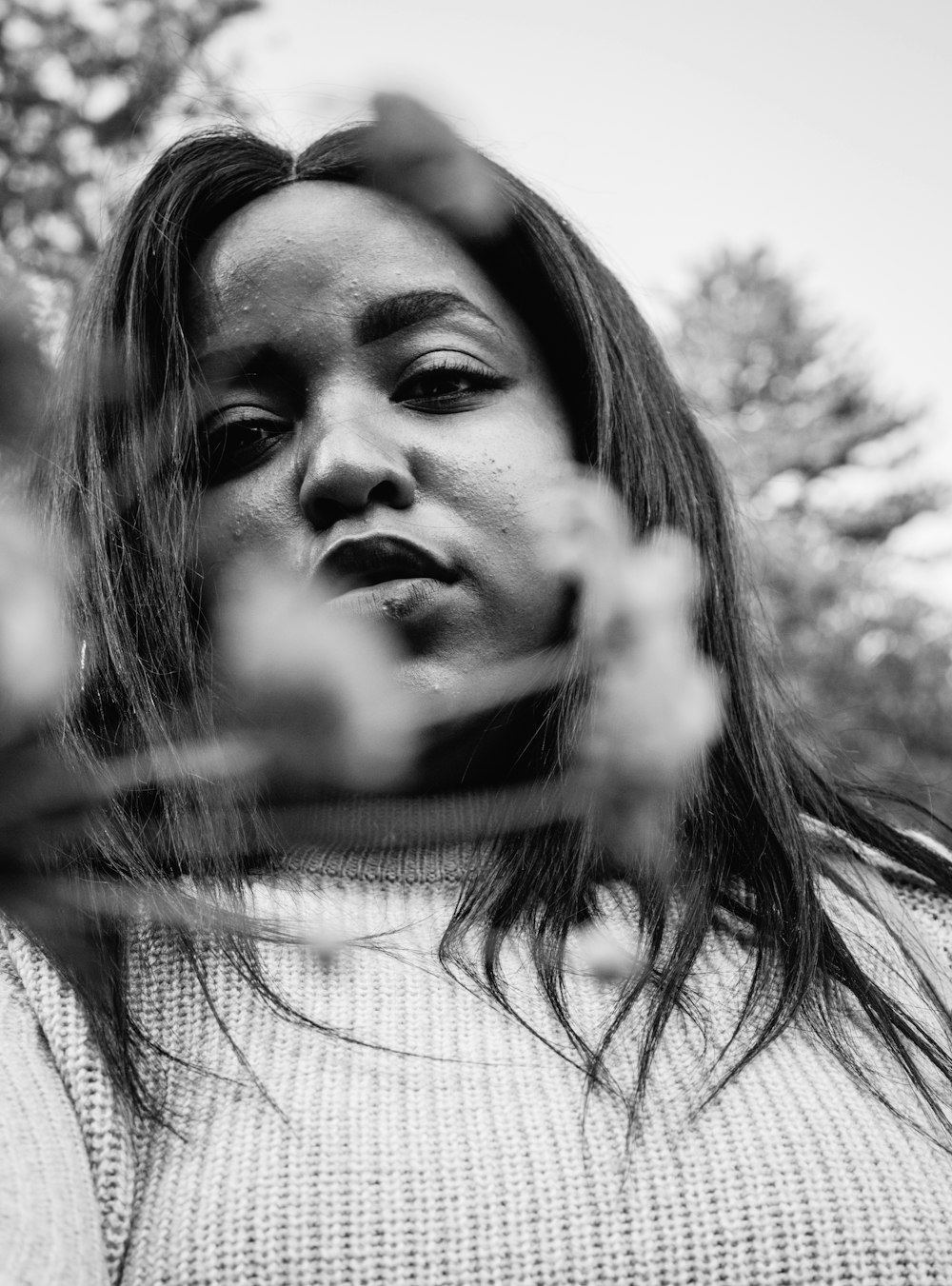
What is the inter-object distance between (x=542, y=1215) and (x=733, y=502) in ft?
3.72

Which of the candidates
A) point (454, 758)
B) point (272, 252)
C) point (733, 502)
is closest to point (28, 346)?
point (272, 252)

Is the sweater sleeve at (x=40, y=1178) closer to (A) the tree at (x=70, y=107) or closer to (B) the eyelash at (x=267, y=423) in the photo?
(B) the eyelash at (x=267, y=423)

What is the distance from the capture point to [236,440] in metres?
1.44

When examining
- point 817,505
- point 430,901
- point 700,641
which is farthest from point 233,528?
point 817,505

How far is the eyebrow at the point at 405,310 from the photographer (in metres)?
1.40

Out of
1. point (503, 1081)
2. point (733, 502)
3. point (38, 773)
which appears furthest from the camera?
point (733, 502)

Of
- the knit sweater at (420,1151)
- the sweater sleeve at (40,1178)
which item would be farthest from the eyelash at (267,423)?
the sweater sleeve at (40,1178)

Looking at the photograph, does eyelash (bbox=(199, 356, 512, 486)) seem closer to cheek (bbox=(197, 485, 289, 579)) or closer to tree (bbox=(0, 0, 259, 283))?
cheek (bbox=(197, 485, 289, 579))

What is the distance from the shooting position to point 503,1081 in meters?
1.04

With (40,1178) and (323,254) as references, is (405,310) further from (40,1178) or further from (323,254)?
(40,1178)

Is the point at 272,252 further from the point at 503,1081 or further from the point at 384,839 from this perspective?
the point at 503,1081

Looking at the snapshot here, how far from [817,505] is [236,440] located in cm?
1464

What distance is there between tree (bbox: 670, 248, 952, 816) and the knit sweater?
33.6 ft

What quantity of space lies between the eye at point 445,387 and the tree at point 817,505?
388 inches
